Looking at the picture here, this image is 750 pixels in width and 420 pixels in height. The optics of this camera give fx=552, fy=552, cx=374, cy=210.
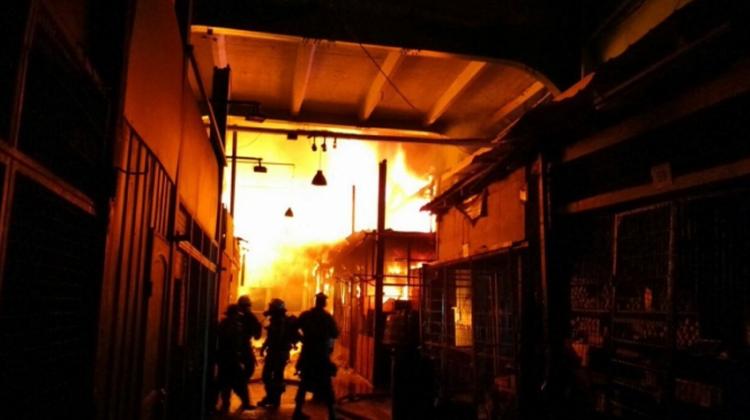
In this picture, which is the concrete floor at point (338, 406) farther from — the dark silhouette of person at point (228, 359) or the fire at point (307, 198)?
the fire at point (307, 198)

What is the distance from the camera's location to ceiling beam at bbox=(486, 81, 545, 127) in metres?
12.0

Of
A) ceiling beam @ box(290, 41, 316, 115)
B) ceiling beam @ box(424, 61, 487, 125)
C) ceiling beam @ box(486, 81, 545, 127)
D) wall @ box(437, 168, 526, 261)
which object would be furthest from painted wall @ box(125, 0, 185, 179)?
ceiling beam @ box(486, 81, 545, 127)

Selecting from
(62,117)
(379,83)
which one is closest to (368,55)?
(379,83)

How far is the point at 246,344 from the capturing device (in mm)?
12320

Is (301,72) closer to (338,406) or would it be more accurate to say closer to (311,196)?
(338,406)

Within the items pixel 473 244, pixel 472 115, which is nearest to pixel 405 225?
pixel 472 115

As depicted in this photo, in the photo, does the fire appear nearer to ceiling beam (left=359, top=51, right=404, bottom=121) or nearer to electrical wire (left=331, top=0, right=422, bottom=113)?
ceiling beam (left=359, top=51, right=404, bottom=121)

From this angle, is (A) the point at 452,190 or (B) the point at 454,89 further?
(B) the point at 454,89

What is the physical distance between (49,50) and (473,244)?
8558 mm

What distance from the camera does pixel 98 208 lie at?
11.4 ft

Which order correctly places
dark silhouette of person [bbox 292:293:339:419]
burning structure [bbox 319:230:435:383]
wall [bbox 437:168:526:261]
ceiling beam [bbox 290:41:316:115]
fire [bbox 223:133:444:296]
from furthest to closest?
fire [bbox 223:133:444:296], burning structure [bbox 319:230:435:383], dark silhouette of person [bbox 292:293:339:419], ceiling beam [bbox 290:41:316:115], wall [bbox 437:168:526:261]

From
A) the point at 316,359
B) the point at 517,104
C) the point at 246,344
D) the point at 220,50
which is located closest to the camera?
the point at 220,50

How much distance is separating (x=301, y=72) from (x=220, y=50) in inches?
67.0

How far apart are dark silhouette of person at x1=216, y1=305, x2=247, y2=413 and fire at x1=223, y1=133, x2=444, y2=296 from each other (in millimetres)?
6903
